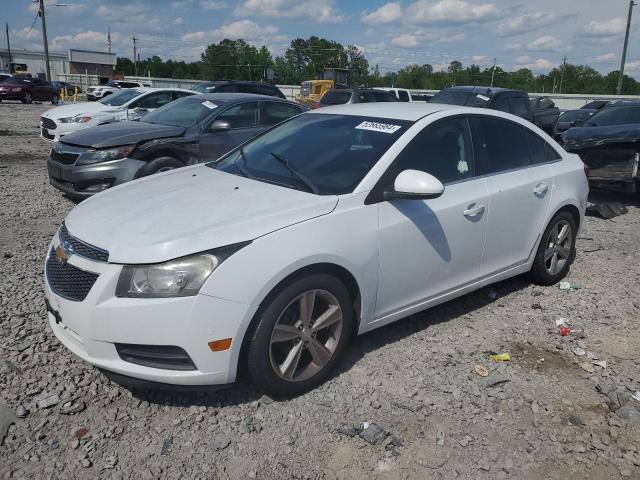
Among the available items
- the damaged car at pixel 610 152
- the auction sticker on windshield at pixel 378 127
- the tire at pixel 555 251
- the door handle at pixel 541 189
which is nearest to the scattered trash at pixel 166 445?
the auction sticker on windshield at pixel 378 127

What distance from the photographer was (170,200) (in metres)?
3.43

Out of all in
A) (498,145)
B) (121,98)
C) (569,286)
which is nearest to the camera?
(498,145)

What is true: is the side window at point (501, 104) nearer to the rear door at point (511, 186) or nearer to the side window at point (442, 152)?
the rear door at point (511, 186)

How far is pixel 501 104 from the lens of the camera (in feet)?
41.8

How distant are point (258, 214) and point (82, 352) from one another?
1.18m

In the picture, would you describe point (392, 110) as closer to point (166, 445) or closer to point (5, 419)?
point (166, 445)

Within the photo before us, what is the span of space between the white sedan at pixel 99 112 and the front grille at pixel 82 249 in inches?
362

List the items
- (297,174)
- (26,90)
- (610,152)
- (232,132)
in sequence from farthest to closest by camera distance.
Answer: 1. (26,90)
2. (610,152)
3. (232,132)
4. (297,174)

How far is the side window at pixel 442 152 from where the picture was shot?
370 centimetres

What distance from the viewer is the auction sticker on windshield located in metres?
3.83

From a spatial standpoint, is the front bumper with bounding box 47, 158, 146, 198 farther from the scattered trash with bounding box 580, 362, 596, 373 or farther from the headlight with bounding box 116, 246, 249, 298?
the scattered trash with bounding box 580, 362, 596, 373

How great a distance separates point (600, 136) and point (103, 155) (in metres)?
7.20

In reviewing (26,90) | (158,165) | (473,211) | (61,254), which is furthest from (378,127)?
(26,90)

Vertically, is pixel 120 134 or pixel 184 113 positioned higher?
pixel 184 113
